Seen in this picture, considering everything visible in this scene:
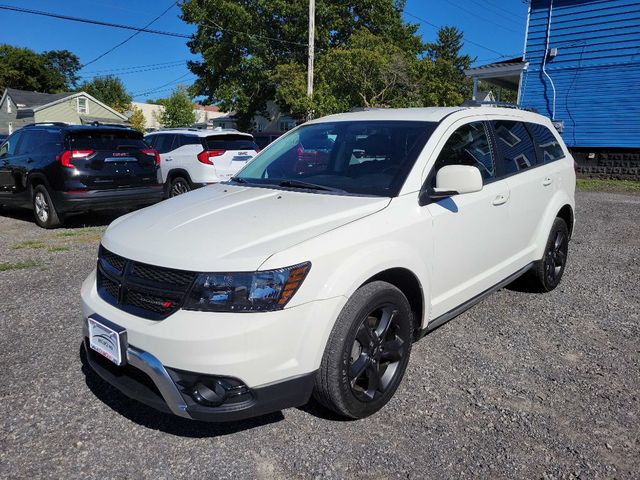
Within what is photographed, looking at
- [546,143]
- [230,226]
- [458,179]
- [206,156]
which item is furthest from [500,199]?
[206,156]

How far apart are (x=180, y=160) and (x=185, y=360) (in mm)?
8328

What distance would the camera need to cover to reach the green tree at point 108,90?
233 feet

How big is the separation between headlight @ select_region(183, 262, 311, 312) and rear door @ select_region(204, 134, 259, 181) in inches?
297

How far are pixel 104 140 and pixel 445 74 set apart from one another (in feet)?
129

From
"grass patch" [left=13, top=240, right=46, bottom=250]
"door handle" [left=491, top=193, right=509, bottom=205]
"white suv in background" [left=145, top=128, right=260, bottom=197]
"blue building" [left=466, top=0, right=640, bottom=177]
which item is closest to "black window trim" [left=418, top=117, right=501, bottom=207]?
"door handle" [left=491, top=193, right=509, bottom=205]

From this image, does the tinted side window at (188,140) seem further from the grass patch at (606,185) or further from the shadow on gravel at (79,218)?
the grass patch at (606,185)

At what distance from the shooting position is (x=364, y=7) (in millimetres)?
31812

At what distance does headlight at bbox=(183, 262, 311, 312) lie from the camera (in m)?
2.23

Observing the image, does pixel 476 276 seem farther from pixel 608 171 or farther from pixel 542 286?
pixel 608 171

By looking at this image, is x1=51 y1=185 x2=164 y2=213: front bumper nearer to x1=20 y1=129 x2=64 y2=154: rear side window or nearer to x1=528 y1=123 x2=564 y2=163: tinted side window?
x1=20 y1=129 x2=64 y2=154: rear side window

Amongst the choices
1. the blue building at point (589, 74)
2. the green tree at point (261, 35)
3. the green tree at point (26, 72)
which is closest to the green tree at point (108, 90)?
the green tree at point (26, 72)

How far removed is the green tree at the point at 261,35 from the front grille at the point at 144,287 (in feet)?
85.7

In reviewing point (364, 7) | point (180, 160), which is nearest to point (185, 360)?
point (180, 160)

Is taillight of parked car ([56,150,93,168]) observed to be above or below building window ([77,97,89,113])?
below
